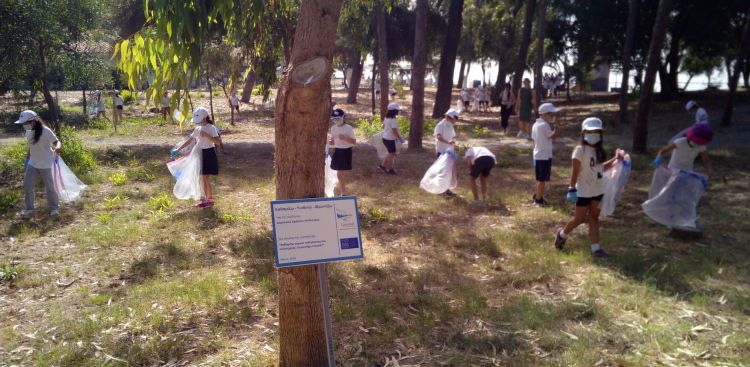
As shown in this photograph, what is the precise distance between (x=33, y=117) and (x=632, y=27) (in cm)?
1659

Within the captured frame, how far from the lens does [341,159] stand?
29.3 feet

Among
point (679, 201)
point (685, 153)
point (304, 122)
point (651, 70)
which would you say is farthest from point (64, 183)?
point (651, 70)

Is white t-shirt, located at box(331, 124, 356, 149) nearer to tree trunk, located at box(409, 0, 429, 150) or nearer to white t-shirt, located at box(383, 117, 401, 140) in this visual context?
white t-shirt, located at box(383, 117, 401, 140)

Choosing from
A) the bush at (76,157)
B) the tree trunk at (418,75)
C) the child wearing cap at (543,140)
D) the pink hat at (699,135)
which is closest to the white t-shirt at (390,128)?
the tree trunk at (418,75)

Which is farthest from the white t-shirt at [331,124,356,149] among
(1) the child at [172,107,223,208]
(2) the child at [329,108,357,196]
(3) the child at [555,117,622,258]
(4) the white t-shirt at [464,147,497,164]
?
(3) the child at [555,117,622,258]

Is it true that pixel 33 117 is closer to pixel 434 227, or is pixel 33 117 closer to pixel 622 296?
pixel 434 227

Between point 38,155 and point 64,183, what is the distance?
629 millimetres

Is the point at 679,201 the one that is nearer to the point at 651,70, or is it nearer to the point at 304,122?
the point at 304,122

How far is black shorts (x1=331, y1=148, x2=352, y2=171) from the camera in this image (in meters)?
8.92

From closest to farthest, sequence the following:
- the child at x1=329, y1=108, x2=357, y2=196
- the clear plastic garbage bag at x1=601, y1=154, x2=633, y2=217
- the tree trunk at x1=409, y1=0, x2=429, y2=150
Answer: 1. the clear plastic garbage bag at x1=601, y1=154, x2=633, y2=217
2. the child at x1=329, y1=108, x2=357, y2=196
3. the tree trunk at x1=409, y1=0, x2=429, y2=150

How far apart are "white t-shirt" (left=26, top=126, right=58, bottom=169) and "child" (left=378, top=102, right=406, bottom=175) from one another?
591 cm

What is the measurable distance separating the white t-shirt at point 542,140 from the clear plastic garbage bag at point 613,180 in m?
1.47

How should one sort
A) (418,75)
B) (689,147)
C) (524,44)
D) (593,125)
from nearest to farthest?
(593,125), (689,147), (418,75), (524,44)

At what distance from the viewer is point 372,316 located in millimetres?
5184
